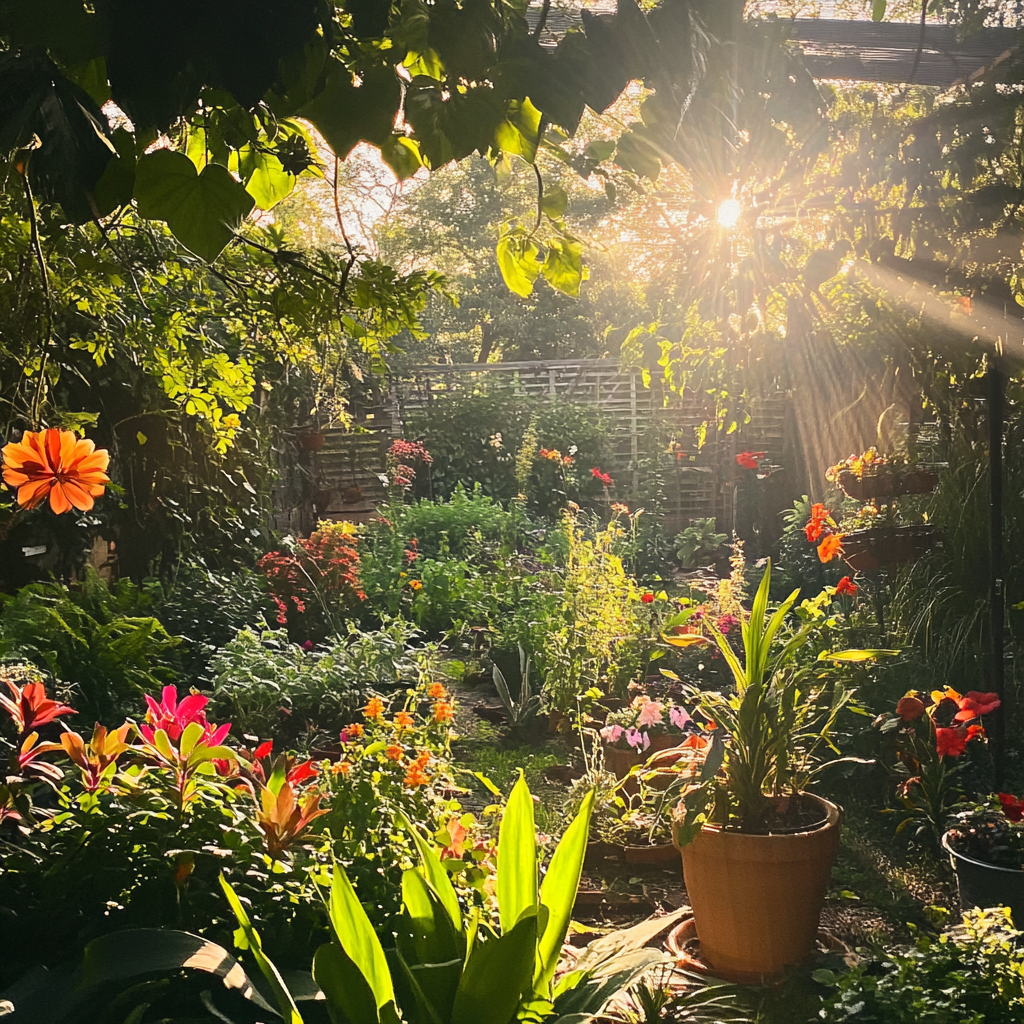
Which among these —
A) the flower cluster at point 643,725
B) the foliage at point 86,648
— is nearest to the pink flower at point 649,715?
the flower cluster at point 643,725

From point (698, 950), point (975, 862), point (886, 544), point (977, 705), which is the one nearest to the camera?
point (975, 862)

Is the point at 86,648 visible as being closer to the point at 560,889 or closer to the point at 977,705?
the point at 560,889

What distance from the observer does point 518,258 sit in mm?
1199

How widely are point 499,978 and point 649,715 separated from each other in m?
2.12

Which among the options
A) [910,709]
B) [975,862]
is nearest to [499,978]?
[975,862]

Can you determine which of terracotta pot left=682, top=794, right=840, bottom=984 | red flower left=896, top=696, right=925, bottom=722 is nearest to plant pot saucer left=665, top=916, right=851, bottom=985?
terracotta pot left=682, top=794, right=840, bottom=984

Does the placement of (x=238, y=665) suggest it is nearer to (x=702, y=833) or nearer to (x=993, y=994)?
(x=702, y=833)

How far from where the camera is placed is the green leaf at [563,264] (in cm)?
123

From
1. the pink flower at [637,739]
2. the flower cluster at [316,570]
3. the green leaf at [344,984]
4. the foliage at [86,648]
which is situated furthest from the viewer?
the flower cluster at [316,570]

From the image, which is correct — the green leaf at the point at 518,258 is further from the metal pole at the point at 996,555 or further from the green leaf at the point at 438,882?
the metal pole at the point at 996,555

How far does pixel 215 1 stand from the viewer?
62 cm

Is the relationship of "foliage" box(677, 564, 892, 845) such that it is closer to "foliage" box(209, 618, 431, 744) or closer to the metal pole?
the metal pole

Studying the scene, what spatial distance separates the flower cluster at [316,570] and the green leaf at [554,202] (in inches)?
152

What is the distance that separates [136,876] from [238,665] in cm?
244
